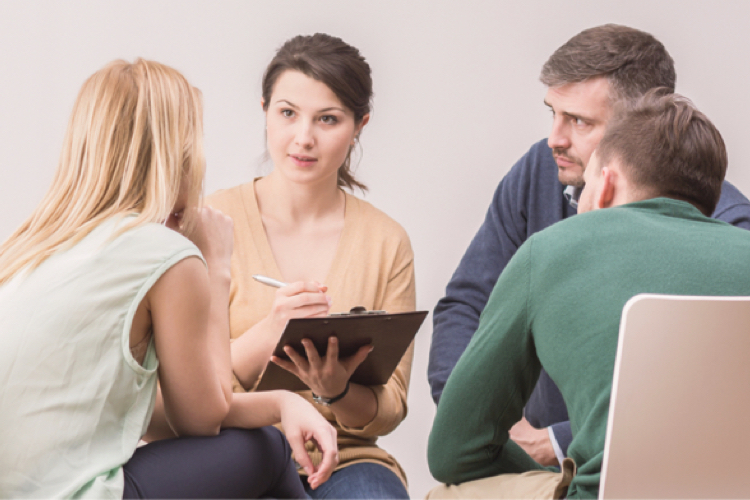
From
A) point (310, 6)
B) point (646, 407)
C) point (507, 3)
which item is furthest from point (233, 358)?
point (507, 3)

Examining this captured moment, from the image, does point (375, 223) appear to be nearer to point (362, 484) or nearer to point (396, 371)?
point (396, 371)

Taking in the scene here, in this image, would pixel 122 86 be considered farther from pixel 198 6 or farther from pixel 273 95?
pixel 198 6

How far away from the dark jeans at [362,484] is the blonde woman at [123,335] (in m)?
0.36

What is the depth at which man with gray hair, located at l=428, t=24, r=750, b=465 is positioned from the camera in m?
1.84

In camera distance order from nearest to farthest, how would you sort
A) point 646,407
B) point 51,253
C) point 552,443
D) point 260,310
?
point 646,407 → point 51,253 → point 552,443 → point 260,310

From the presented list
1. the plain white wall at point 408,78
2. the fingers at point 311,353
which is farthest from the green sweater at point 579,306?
the plain white wall at point 408,78

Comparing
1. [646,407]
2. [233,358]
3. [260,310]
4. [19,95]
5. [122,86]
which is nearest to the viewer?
[646,407]

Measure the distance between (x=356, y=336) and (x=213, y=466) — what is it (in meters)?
0.40

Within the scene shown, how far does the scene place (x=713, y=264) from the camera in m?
1.06

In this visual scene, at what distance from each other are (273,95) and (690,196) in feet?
3.61

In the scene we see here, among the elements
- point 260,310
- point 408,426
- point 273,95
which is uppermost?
point 273,95

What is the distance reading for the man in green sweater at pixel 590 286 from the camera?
1.05 meters

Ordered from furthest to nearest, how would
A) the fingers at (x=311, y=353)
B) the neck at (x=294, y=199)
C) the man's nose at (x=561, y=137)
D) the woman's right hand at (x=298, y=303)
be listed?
the neck at (x=294, y=199) → the man's nose at (x=561, y=137) → the woman's right hand at (x=298, y=303) → the fingers at (x=311, y=353)

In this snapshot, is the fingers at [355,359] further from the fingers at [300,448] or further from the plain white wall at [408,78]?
the plain white wall at [408,78]
